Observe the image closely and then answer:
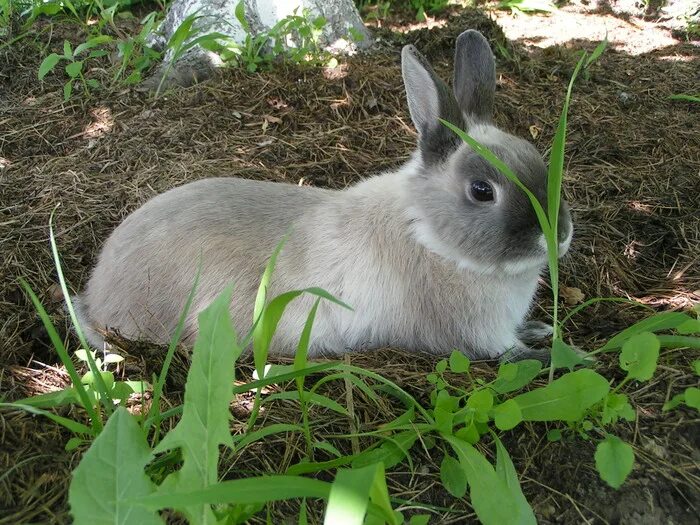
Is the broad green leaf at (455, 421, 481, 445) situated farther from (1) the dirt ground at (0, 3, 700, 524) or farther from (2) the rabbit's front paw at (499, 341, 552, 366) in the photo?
(2) the rabbit's front paw at (499, 341, 552, 366)

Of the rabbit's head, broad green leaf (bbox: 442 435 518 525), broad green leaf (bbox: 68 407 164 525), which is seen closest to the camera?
broad green leaf (bbox: 68 407 164 525)

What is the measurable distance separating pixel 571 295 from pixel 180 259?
220cm

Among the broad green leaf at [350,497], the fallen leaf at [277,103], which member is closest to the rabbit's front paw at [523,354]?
the broad green leaf at [350,497]

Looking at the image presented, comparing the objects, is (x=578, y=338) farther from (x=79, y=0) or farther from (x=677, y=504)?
(x=79, y=0)

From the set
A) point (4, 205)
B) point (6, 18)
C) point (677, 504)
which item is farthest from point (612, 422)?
point (6, 18)

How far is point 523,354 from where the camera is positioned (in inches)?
120

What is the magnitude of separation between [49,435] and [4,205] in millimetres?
2235

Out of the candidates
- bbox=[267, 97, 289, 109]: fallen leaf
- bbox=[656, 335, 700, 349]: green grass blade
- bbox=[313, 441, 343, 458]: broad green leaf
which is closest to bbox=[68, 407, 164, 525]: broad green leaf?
bbox=[313, 441, 343, 458]: broad green leaf

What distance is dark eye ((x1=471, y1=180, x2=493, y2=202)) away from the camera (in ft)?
8.90

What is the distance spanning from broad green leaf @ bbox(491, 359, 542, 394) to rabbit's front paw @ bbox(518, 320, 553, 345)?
109 cm

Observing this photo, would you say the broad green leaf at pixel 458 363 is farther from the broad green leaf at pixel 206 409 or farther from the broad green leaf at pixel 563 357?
the broad green leaf at pixel 206 409

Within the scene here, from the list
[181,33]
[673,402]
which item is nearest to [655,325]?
[673,402]

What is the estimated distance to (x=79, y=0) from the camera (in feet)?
19.0

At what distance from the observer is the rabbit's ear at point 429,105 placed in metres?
2.70
